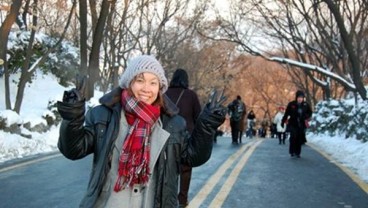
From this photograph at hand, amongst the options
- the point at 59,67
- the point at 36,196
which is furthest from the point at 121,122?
the point at 59,67

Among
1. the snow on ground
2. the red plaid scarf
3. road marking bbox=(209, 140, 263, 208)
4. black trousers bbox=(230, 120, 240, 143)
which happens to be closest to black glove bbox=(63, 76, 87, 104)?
the red plaid scarf

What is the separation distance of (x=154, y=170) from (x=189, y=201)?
13.2ft

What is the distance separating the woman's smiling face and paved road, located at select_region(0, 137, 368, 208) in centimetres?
379

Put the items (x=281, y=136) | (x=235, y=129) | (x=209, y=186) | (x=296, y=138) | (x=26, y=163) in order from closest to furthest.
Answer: (x=209, y=186)
(x=26, y=163)
(x=296, y=138)
(x=235, y=129)
(x=281, y=136)

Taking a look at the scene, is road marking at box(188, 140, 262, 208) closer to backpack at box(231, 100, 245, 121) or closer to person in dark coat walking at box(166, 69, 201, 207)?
person in dark coat walking at box(166, 69, 201, 207)

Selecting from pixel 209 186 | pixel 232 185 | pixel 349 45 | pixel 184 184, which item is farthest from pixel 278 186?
pixel 349 45

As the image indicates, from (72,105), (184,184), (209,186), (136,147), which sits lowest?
(209,186)

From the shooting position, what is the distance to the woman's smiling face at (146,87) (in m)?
2.99

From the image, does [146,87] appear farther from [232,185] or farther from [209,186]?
[232,185]

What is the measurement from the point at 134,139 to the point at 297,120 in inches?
419

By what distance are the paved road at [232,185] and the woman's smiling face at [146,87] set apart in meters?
A: 3.79

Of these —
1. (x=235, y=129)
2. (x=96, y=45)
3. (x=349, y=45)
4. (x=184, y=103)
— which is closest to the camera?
(x=184, y=103)

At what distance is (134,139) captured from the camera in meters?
2.83

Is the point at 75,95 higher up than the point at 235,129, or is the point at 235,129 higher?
the point at 235,129
